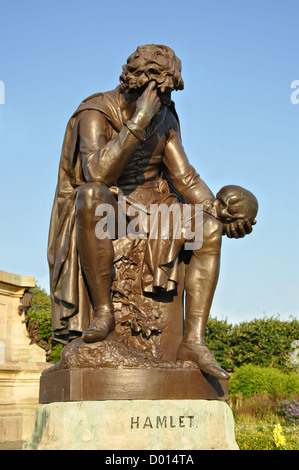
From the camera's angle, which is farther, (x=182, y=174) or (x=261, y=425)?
(x=261, y=425)

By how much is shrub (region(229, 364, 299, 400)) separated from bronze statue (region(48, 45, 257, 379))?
1297cm

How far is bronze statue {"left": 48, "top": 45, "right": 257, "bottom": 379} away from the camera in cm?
495

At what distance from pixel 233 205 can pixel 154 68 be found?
4.25ft

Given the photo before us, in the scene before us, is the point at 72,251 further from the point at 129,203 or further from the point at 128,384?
the point at 128,384

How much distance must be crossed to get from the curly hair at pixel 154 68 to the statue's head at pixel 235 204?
985 mm

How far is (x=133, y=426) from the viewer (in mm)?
4387

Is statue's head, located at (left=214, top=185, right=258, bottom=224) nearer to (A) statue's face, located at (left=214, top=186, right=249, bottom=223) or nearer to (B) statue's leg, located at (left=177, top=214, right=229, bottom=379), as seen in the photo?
(A) statue's face, located at (left=214, top=186, right=249, bottom=223)

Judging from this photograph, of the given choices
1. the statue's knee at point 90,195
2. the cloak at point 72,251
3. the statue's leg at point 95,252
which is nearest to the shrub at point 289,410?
the cloak at point 72,251

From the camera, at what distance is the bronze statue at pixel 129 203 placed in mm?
4945

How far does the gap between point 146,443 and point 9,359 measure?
1104 centimetres

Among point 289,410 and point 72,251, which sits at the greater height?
point 72,251

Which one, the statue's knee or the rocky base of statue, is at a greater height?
the statue's knee

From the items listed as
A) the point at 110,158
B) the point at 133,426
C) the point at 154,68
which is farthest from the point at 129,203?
the point at 133,426

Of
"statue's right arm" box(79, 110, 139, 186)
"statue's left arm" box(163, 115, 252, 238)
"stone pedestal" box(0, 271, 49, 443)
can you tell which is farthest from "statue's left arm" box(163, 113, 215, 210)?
"stone pedestal" box(0, 271, 49, 443)
